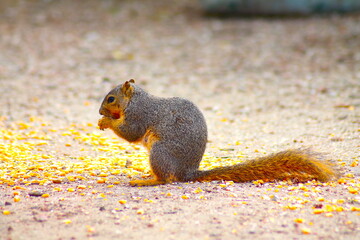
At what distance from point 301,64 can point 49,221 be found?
7351 mm

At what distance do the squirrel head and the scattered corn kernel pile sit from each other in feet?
1.73

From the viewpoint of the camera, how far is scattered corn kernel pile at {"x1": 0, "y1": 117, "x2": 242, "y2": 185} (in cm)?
420

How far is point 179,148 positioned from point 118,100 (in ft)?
2.55

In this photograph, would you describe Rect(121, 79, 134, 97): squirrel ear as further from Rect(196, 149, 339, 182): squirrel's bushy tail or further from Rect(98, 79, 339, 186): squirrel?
Rect(196, 149, 339, 182): squirrel's bushy tail

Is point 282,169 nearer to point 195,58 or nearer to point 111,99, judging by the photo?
point 111,99

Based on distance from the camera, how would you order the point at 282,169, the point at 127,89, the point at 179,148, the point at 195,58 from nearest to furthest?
the point at 282,169 → the point at 179,148 → the point at 127,89 → the point at 195,58

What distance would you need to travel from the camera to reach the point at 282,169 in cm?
373

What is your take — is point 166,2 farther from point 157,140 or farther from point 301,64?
point 157,140

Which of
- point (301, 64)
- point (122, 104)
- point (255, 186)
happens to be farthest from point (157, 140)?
point (301, 64)

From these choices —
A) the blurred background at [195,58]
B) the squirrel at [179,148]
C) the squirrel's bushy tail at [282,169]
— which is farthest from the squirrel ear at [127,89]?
the blurred background at [195,58]

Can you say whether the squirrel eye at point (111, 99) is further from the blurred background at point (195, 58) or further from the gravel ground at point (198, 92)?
the blurred background at point (195, 58)

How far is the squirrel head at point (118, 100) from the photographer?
4.26 meters

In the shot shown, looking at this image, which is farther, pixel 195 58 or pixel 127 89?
pixel 195 58

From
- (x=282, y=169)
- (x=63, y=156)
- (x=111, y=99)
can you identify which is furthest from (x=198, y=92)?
(x=282, y=169)
